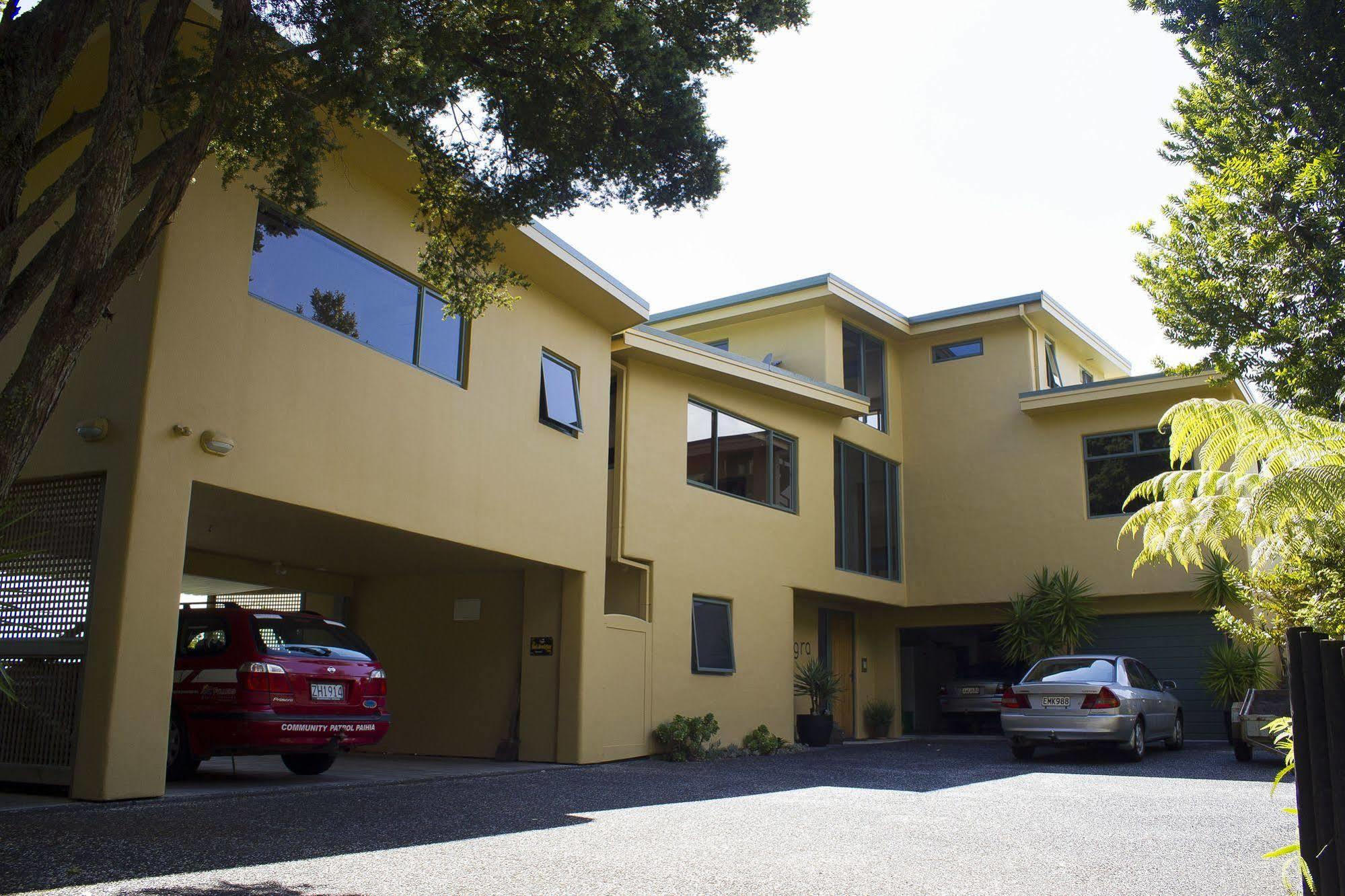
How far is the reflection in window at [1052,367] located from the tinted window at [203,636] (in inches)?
663

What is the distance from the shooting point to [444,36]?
7836 millimetres

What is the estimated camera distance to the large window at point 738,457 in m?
16.4

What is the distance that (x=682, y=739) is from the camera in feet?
46.9

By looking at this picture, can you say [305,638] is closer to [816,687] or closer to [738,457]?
[738,457]

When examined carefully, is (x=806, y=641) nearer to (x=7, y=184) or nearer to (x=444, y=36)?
(x=444, y=36)

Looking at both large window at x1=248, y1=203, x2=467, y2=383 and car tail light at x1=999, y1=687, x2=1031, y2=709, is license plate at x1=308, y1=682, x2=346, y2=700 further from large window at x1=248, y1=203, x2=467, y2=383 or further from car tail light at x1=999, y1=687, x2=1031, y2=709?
car tail light at x1=999, y1=687, x2=1031, y2=709


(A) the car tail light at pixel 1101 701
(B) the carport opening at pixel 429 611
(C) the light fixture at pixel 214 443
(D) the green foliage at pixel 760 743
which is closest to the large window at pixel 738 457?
(B) the carport opening at pixel 429 611

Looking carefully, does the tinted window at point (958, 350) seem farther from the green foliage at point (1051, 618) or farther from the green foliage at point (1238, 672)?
the green foliage at point (1238, 672)

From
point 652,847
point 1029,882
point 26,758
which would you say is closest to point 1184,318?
point 1029,882

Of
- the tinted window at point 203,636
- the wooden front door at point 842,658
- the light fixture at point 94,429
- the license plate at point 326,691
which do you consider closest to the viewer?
the light fixture at point 94,429

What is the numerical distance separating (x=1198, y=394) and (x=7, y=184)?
17.8 meters

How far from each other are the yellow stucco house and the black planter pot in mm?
827

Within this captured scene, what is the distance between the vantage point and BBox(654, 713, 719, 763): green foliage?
14.2 m

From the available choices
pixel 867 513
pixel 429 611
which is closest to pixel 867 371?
pixel 867 513
